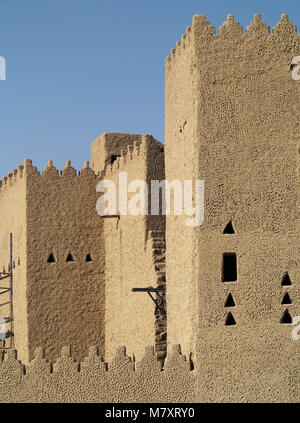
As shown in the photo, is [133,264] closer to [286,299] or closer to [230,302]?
[230,302]

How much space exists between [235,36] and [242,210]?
3345 millimetres

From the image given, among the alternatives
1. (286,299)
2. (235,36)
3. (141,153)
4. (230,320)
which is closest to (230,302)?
(230,320)

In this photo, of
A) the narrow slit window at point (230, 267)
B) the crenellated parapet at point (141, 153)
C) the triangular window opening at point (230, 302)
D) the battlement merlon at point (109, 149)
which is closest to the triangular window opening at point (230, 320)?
the triangular window opening at point (230, 302)

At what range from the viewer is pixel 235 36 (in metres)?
13.8

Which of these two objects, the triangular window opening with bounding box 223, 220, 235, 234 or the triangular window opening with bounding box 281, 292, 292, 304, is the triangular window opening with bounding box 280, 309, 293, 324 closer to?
the triangular window opening with bounding box 281, 292, 292, 304

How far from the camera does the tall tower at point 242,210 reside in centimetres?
1346

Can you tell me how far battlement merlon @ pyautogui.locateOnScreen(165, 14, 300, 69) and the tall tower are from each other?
0.06ft

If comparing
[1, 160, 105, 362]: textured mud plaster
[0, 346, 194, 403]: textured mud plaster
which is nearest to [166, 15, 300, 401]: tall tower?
[0, 346, 194, 403]: textured mud plaster

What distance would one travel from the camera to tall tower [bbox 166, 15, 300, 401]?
1346 cm
